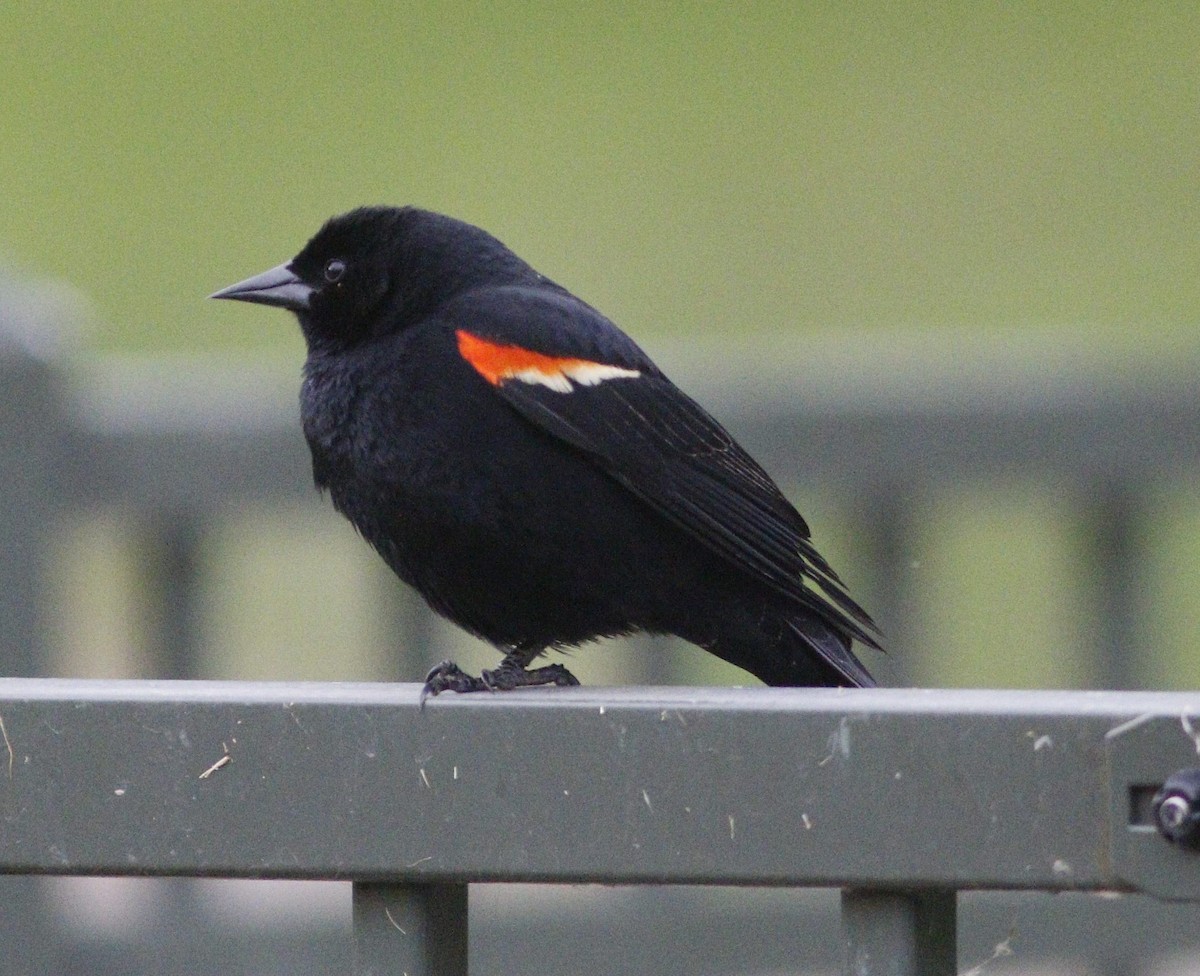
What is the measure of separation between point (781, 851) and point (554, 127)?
19.6 ft

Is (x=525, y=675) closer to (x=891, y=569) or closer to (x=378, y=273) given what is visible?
(x=378, y=273)

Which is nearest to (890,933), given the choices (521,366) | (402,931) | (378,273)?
(402,931)

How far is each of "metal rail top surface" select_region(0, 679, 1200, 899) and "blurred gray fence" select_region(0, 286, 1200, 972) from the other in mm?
1953

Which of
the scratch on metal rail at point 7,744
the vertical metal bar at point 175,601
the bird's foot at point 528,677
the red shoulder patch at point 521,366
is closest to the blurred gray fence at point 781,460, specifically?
the vertical metal bar at point 175,601

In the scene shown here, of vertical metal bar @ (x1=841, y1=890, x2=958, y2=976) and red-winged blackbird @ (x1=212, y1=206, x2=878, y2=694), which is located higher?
red-winged blackbird @ (x1=212, y1=206, x2=878, y2=694)

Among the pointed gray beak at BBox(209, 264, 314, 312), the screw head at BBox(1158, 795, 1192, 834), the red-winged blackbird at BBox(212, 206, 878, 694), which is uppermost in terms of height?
the pointed gray beak at BBox(209, 264, 314, 312)

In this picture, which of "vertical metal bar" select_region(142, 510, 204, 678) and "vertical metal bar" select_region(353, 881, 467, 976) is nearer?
"vertical metal bar" select_region(353, 881, 467, 976)

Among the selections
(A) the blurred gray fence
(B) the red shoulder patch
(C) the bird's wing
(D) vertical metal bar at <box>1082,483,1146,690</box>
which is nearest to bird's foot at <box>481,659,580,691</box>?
(C) the bird's wing

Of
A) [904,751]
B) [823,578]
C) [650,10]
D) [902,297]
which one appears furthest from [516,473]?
[650,10]

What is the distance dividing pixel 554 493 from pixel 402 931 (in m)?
1.06

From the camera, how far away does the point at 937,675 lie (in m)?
3.88

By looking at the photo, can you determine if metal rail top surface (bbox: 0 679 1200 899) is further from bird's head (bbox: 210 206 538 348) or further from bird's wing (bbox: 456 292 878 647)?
bird's head (bbox: 210 206 538 348)

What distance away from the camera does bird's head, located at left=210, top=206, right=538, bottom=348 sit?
2945mm

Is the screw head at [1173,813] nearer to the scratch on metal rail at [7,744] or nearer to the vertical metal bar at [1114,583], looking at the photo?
the scratch on metal rail at [7,744]
